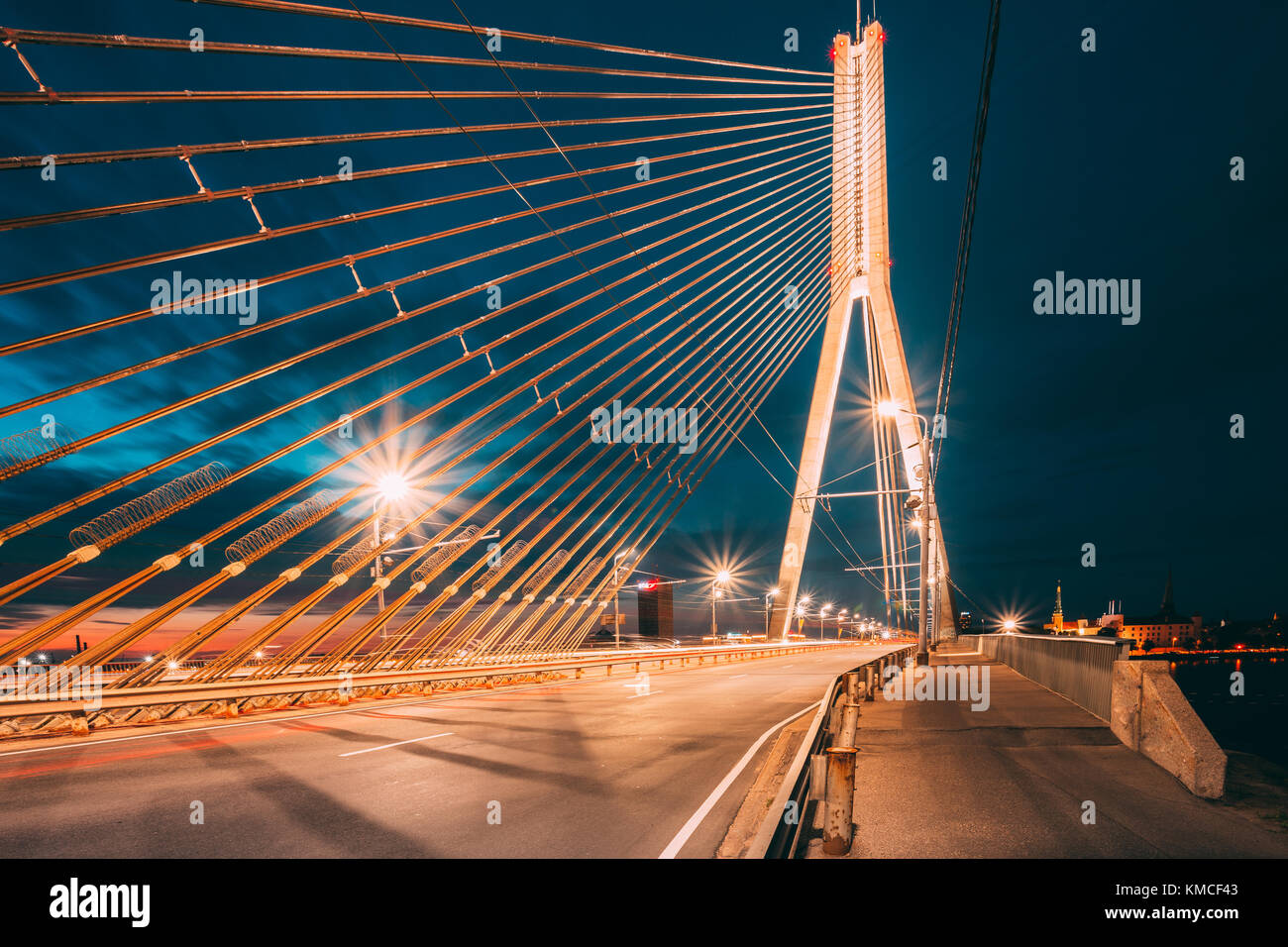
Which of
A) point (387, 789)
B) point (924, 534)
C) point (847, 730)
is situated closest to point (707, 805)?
point (847, 730)

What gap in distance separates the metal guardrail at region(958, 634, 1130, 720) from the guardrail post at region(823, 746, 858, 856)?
274 inches

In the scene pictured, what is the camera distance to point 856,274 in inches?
1162

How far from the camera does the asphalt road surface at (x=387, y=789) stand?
517 cm

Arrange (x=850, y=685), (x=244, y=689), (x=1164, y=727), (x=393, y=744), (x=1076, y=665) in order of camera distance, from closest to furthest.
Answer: (x=1164, y=727), (x=393, y=744), (x=850, y=685), (x=244, y=689), (x=1076, y=665)

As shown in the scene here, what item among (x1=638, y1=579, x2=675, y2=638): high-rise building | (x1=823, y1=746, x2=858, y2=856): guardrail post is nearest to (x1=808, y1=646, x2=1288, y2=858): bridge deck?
(x1=823, y1=746, x2=858, y2=856): guardrail post

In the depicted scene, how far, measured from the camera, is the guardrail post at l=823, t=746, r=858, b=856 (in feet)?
16.6

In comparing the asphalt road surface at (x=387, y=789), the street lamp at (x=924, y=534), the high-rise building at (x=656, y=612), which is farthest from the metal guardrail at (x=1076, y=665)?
the high-rise building at (x=656, y=612)

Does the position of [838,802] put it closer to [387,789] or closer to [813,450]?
[387,789]

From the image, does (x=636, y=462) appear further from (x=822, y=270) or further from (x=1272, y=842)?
(x=1272, y=842)

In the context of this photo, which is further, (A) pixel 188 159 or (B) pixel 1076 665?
(B) pixel 1076 665

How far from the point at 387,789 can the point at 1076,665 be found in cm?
1298

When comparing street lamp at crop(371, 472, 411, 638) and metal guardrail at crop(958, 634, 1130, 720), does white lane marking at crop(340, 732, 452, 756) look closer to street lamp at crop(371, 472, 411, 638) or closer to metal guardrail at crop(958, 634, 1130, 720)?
street lamp at crop(371, 472, 411, 638)

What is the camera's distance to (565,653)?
89.9 feet
